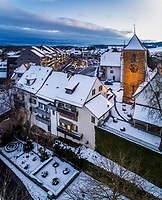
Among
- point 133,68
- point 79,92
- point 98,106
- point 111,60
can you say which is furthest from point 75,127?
point 111,60

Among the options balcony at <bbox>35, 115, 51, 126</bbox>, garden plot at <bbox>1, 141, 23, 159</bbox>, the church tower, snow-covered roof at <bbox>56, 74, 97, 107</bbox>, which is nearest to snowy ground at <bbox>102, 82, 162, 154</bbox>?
snow-covered roof at <bbox>56, 74, 97, 107</bbox>

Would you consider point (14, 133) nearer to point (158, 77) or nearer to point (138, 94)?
point (138, 94)

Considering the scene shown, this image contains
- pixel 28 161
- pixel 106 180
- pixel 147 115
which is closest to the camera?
pixel 106 180

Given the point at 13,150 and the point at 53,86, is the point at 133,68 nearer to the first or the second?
the point at 53,86

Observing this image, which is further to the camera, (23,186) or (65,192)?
(23,186)

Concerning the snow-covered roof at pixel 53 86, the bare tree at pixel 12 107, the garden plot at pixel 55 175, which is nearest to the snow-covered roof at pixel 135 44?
the snow-covered roof at pixel 53 86

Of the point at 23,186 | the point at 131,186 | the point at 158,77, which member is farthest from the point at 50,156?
the point at 158,77
